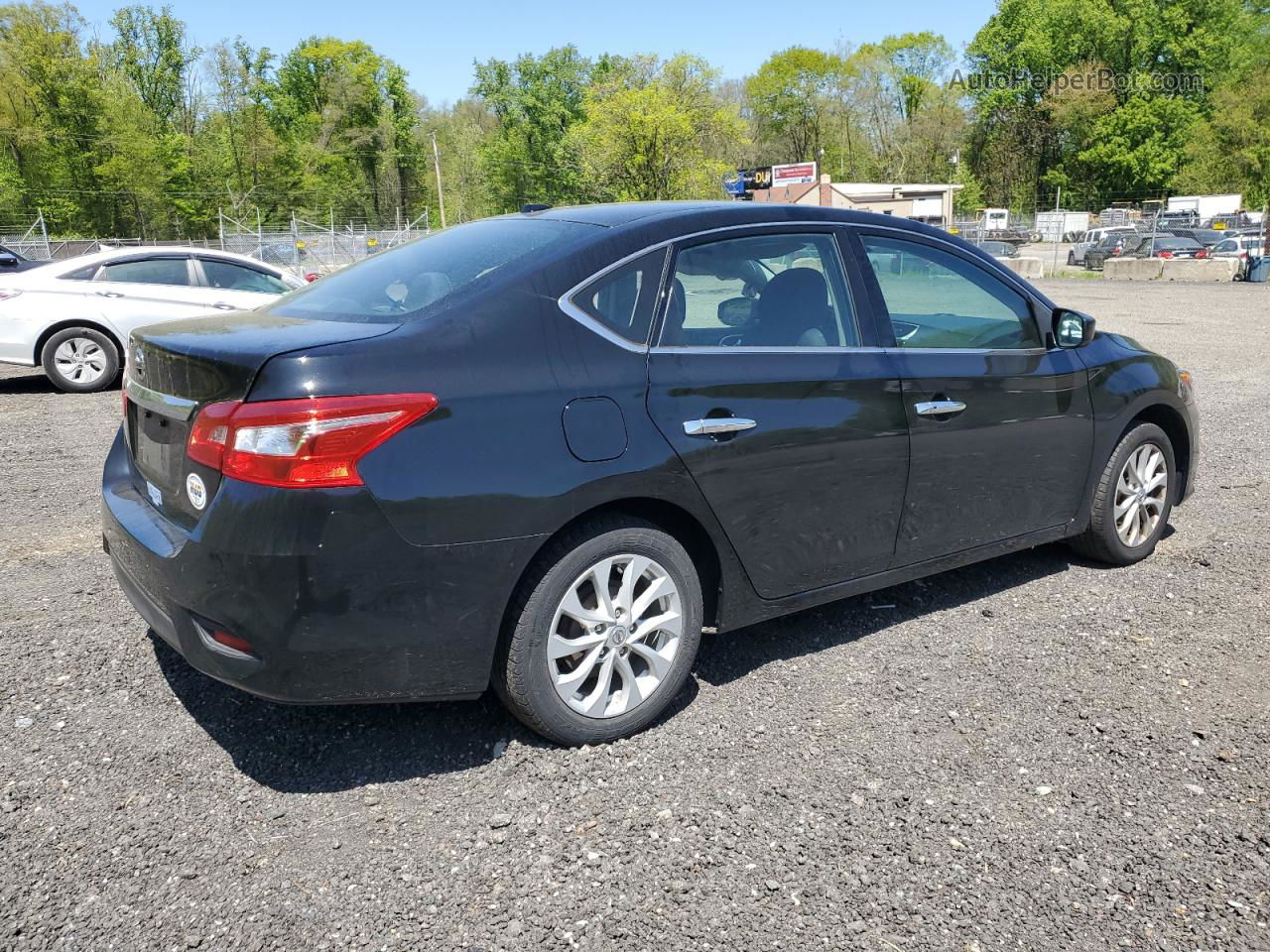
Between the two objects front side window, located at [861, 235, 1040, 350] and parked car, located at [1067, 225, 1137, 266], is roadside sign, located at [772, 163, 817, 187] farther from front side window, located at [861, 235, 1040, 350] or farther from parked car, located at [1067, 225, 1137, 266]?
front side window, located at [861, 235, 1040, 350]

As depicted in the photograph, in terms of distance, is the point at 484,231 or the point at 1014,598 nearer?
the point at 484,231

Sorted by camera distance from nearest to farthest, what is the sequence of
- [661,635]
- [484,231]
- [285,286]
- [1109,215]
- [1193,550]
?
[661,635] → [484,231] → [1193,550] → [285,286] → [1109,215]

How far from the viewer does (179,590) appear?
112 inches

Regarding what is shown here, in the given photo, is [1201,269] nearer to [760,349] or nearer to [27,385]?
[27,385]

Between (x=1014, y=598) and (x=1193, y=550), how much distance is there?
4.32ft

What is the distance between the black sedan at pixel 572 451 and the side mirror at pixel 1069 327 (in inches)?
5.5

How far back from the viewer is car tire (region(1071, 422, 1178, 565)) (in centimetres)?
469

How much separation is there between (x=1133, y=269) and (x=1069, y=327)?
32.9m

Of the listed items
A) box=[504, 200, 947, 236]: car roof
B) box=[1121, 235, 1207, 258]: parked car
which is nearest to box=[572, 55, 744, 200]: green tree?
box=[1121, 235, 1207, 258]: parked car

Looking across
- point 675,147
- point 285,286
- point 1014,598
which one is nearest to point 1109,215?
point 675,147

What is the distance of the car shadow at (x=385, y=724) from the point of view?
3.14 meters

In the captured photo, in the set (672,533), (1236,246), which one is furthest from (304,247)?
(672,533)

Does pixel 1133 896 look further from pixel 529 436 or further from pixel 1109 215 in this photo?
pixel 1109 215

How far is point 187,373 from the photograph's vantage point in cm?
291
